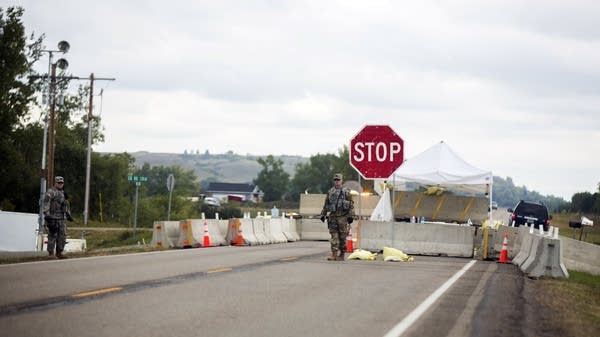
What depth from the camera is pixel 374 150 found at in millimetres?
24688

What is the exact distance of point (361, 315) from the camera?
408 inches

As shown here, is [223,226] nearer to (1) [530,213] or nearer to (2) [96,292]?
(2) [96,292]

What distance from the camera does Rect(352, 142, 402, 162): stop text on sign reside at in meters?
24.6

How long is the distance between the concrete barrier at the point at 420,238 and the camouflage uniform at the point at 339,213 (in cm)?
457

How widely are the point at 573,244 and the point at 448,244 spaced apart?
4.12 m

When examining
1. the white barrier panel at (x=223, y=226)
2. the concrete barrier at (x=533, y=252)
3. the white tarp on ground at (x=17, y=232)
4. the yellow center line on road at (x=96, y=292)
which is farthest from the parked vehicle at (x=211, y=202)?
the yellow center line on road at (x=96, y=292)

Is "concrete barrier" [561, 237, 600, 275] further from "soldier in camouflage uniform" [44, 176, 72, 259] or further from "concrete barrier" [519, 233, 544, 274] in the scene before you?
"soldier in camouflage uniform" [44, 176, 72, 259]

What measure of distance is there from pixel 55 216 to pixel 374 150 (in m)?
8.64

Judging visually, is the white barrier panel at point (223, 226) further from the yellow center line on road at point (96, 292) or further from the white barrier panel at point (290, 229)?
the yellow center line on road at point (96, 292)

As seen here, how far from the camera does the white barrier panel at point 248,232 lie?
1193 inches

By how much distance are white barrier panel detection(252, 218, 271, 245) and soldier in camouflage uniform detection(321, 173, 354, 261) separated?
1032 cm

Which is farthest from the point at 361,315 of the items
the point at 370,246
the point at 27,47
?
the point at 27,47

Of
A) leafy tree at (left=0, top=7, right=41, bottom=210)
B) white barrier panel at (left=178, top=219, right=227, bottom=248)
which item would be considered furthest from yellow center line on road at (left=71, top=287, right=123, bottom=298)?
leafy tree at (left=0, top=7, right=41, bottom=210)

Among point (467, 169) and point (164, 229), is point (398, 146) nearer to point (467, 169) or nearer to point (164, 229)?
point (164, 229)
